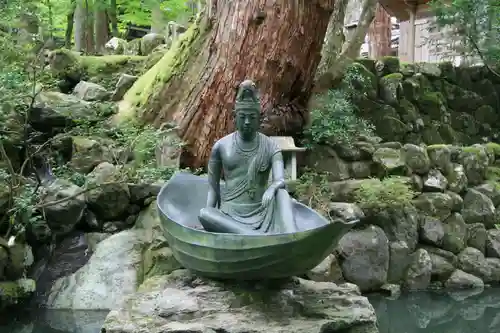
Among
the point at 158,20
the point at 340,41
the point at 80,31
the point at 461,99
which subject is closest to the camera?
the point at 340,41

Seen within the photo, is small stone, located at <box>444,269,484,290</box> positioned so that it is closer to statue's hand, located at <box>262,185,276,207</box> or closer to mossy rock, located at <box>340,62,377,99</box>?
mossy rock, located at <box>340,62,377,99</box>

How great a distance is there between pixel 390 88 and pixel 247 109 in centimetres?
659

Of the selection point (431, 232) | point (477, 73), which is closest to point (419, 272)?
point (431, 232)

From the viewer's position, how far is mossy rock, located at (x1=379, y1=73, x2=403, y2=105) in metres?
10.2

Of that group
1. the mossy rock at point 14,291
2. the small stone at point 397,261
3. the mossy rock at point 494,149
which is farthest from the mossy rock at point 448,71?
the mossy rock at point 14,291

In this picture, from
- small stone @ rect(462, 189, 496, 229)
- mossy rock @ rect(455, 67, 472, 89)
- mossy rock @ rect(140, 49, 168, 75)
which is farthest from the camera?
mossy rock @ rect(455, 67, 472, 89)

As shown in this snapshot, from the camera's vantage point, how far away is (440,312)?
688 cm

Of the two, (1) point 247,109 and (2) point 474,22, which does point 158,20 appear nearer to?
(2) point 474,22

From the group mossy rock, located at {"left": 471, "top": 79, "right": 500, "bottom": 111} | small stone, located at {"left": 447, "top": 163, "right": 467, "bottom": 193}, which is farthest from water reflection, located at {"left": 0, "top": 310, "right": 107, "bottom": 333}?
mossy rock, located at {"left": 471, "top": 79, "right": 500, "bottom": 111}

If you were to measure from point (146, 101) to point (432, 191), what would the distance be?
4357mm

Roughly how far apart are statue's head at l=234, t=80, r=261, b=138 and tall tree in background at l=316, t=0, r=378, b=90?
5290 mm

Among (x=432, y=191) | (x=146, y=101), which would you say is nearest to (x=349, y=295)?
(x=432, y=191)

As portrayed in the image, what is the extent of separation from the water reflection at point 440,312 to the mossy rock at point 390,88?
3.94 m

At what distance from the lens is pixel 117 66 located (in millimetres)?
10117
